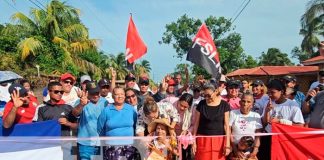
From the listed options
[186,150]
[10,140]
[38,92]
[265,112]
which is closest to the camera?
[10,140]

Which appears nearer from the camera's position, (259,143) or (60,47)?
(259,143)

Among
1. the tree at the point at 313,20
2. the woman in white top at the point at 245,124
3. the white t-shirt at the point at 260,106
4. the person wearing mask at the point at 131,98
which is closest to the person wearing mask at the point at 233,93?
the white t-shirt at the point at 260,106

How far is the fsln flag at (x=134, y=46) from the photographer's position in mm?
9500

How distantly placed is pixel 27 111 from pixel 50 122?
465 millimetres

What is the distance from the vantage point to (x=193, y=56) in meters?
8.01

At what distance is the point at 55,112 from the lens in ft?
19.1

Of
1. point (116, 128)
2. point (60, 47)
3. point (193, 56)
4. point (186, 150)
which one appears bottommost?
point (186, 150)

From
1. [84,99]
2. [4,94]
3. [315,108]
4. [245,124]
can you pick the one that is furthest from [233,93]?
[4,94]

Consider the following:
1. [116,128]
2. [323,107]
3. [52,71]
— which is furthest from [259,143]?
[52,71]

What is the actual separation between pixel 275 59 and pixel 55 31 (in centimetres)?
5020

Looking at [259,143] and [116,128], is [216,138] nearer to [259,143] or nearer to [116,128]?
[259,143]

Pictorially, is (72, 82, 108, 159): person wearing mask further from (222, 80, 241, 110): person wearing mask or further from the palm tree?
the palm tree

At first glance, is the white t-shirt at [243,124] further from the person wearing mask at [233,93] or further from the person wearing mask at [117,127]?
the person wearing mask at [117,127]

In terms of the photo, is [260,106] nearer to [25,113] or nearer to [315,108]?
[315,108]
